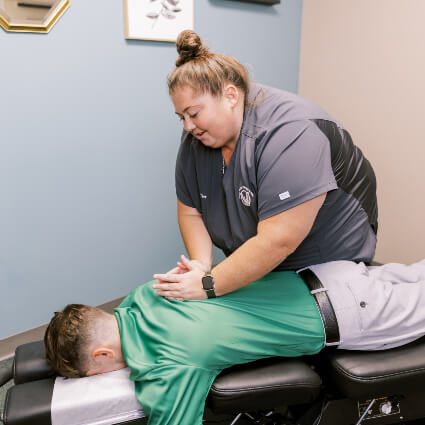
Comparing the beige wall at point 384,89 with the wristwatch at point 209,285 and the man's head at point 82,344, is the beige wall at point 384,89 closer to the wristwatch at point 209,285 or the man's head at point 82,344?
the wristwatch at point 209,285

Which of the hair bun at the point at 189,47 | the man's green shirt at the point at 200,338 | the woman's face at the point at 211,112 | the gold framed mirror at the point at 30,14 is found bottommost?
the man's green shirt at the point at 200,338

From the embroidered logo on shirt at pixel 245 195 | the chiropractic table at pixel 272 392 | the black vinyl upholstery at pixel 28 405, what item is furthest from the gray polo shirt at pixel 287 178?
the black vinyl upholstery at pixel 28 405

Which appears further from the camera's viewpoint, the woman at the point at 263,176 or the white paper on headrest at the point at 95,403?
the woman at the point at 263,176

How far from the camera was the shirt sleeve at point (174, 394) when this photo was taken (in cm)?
91

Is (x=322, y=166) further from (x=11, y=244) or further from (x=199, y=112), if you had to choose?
(x=11, y=244)

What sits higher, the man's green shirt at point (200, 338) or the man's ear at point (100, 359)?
the man's green shirt at point (200, 338)

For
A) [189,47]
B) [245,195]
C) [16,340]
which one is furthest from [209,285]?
[16,340]

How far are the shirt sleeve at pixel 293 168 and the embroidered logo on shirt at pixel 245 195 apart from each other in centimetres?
9

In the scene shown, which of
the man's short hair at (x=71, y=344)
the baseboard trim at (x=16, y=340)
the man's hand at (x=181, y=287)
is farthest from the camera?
the baseboard trim at (x=16, y=340)

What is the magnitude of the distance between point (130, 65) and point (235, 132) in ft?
3.03

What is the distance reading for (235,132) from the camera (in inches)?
46.8

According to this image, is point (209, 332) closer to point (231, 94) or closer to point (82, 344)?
point (82, 344)

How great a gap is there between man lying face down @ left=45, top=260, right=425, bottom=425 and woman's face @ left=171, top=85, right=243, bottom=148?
0.47 metres

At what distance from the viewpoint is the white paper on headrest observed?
3.06ft
